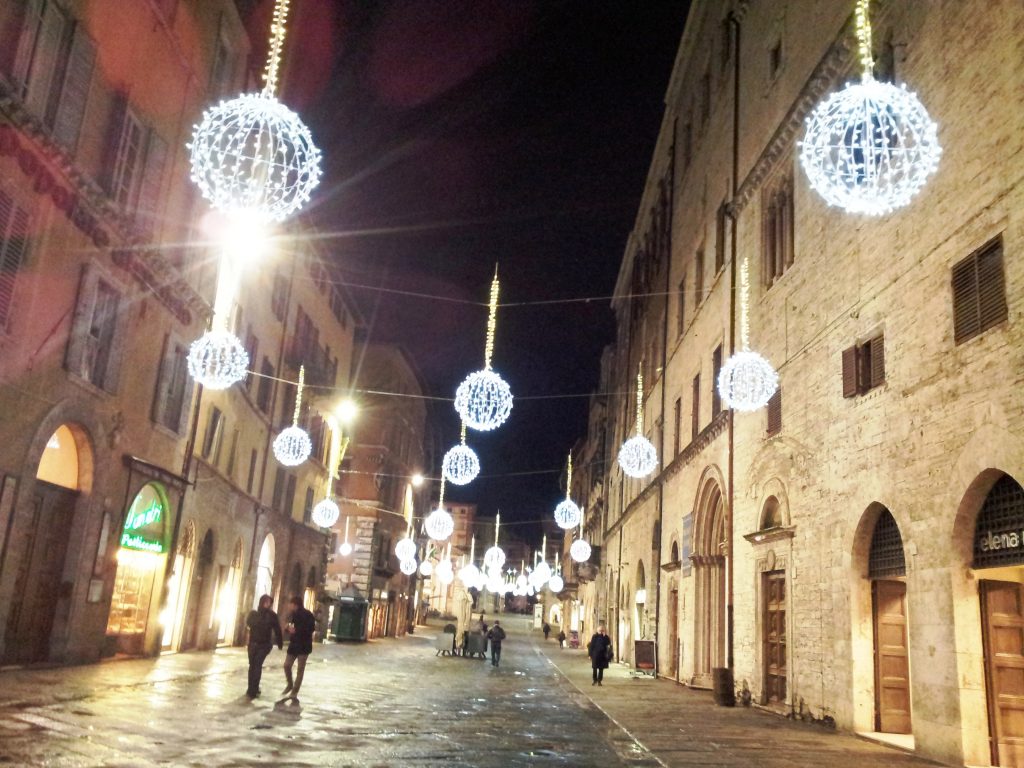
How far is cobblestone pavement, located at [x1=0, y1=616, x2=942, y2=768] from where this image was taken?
9.18 meters

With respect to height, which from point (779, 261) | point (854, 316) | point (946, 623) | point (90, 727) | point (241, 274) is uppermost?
point (241, 274)

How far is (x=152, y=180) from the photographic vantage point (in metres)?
18.8

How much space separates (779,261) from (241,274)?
15.8m

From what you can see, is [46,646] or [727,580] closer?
[46,646]

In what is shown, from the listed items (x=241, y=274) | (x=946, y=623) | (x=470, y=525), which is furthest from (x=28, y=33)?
(x=470, y=525)

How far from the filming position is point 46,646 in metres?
16.3

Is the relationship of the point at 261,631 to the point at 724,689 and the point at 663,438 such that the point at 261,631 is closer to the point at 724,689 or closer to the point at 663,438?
the point at 724,689

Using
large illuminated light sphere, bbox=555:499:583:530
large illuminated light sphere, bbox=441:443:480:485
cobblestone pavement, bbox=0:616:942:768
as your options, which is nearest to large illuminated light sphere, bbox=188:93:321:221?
cobblestone pavement, bbox=0:616:942:768

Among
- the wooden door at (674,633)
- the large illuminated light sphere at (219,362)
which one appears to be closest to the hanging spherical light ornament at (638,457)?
the wooden door at (674,633)

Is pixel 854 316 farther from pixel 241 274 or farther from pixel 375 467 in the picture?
pixel 375 467

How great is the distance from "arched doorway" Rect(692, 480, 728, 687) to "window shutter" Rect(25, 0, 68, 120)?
663 inches

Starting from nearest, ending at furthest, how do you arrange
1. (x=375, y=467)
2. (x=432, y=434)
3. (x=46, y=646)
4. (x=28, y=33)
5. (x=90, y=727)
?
(x=90, y=727)
(x=28, y=33)
(x=46, y=646)
(x=375, y=467)
(x=432, y=434)

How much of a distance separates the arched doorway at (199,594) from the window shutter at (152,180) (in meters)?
9.99

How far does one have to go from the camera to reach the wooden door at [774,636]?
1689 cm
